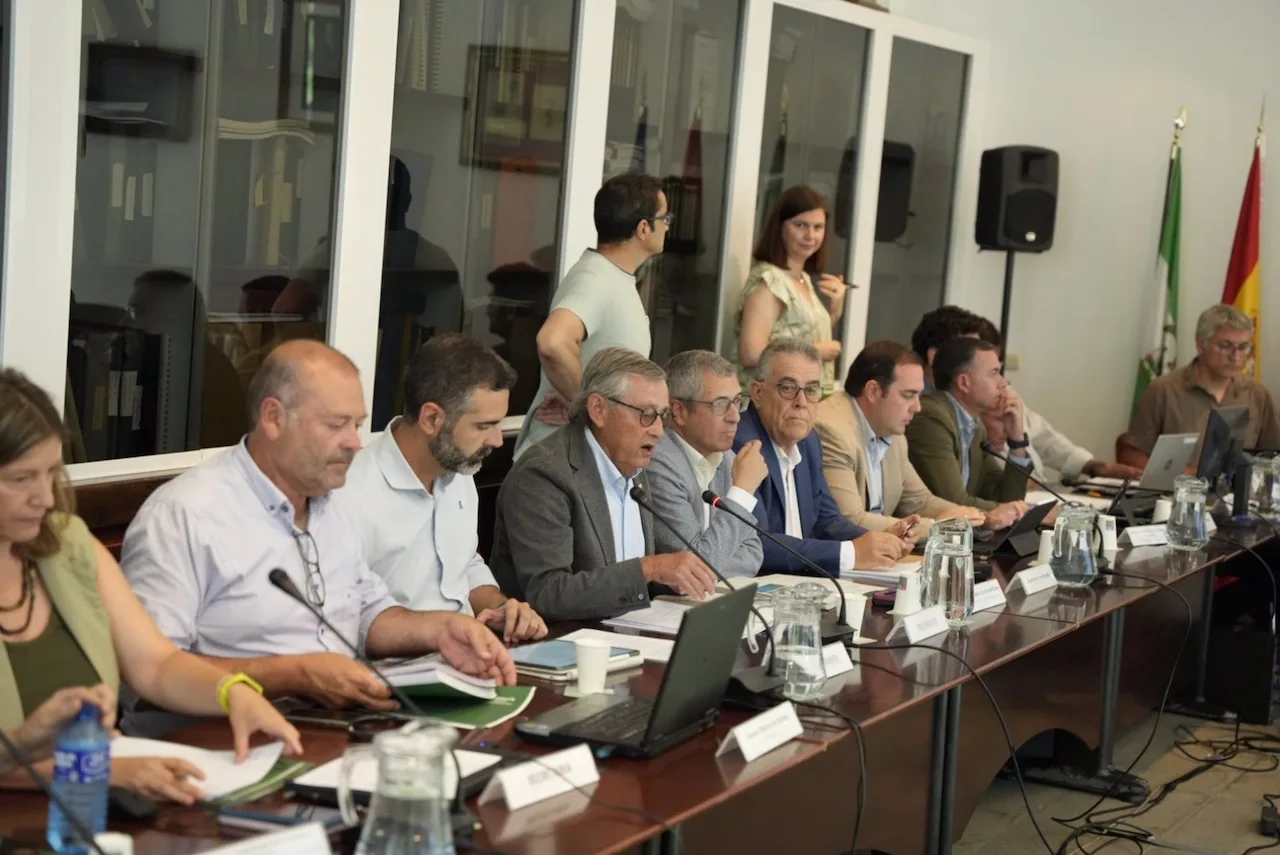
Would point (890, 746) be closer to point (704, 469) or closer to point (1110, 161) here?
point (704, 469)

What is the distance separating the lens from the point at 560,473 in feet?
10.7

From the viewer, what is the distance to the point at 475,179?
4.61 metres

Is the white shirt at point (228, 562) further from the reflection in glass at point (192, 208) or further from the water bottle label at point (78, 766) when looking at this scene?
the reflection in glass at point (192, 208)

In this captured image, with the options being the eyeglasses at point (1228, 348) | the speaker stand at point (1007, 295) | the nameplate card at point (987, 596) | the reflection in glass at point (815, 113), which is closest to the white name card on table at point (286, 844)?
the nameplate card at point (987, 596)

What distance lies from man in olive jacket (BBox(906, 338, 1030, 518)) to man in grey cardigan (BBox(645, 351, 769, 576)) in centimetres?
143

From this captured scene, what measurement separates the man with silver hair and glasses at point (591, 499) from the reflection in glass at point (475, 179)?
3.74 feet

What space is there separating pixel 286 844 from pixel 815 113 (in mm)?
4942

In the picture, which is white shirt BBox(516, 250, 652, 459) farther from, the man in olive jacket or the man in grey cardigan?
the man in olive jacket

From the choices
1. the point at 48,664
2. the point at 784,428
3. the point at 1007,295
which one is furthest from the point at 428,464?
the point at 1007,295

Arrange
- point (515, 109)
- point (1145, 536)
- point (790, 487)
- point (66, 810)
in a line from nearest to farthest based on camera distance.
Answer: point (66, 810) < point (790, 487) < point (1145, 536) < point (515, 109)

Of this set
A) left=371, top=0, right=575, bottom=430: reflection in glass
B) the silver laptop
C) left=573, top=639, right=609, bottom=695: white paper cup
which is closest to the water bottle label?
left=573, top=639, right=609, bottom=695: white paper cup

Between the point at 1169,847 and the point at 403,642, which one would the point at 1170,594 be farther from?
the point at 403,642

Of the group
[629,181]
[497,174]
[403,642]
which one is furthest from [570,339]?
[403,642]

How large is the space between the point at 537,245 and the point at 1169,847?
246 cm
